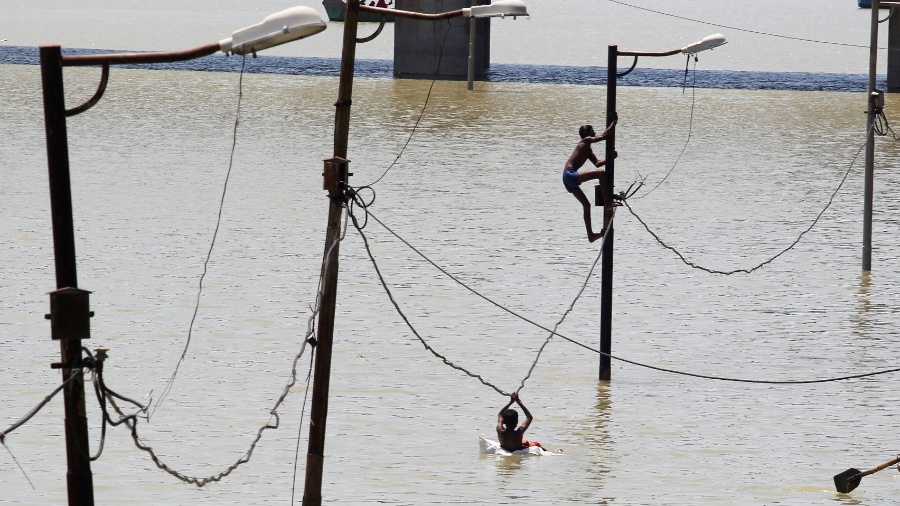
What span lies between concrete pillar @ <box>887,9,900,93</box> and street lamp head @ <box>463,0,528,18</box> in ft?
155

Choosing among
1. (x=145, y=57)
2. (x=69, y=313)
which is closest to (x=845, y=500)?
(x=69, y=313)

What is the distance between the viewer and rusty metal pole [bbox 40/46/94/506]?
7992 mm

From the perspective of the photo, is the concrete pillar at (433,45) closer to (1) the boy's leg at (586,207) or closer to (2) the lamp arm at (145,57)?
(1) the boy's leg at (586,207)

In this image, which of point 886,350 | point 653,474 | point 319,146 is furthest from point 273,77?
point 653,474

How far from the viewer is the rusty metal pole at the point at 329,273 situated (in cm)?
1001

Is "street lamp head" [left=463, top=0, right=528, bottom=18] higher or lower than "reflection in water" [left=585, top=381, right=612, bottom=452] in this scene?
higher

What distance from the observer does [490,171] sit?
30969 millimetres

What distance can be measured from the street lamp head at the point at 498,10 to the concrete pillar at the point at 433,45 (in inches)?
1730

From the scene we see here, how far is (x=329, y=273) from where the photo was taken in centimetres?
1017

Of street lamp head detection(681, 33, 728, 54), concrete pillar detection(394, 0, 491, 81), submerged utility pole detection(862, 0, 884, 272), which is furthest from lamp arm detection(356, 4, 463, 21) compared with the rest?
concrete pillar detection(394, 0, 491, 81)

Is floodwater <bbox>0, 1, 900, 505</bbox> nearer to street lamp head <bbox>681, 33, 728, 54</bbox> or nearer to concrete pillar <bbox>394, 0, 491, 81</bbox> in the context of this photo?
street lamp head <bbox>681, 33, 728, 54</bbox>

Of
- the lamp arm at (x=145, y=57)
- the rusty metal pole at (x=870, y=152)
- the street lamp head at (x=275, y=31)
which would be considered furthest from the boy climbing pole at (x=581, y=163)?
the lamp arm at (x=145, y=57)

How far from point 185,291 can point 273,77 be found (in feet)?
131

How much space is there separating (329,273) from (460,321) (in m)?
Result: 7.43
